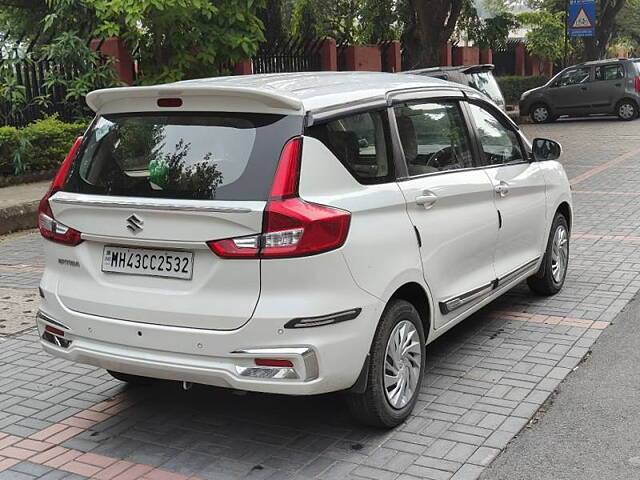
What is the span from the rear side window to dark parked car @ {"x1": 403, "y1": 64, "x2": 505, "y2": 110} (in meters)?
7.95

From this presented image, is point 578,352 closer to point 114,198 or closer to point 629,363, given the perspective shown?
point 629,363

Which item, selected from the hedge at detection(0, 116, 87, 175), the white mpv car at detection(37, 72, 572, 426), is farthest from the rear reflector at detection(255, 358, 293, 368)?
the hedge at detection(0, 116, 87, 175)

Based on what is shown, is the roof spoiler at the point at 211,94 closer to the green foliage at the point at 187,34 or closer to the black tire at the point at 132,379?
the black tire at the point at 132,379

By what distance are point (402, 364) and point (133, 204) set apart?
1.58 m

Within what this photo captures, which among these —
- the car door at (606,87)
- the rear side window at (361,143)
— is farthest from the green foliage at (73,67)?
the car door at (606,87)

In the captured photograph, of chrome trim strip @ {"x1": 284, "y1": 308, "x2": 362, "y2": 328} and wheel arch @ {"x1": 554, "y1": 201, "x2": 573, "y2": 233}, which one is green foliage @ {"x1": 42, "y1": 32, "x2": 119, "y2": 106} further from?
chrome trim strip @ {"x1": 284, "y1": 308, "x2": 362, "y2": 328}

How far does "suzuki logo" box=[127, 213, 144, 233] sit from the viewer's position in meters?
4.12

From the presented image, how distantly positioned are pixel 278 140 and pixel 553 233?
333 centimetres

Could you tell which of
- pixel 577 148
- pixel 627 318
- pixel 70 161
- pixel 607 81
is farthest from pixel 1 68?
pixel 607 81

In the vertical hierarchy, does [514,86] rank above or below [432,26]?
below

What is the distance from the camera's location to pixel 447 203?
500 centimetres

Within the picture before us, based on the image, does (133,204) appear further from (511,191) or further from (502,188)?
(511,191)

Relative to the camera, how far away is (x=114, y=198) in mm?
4254

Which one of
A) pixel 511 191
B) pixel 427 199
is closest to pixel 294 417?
pixel 427 199
